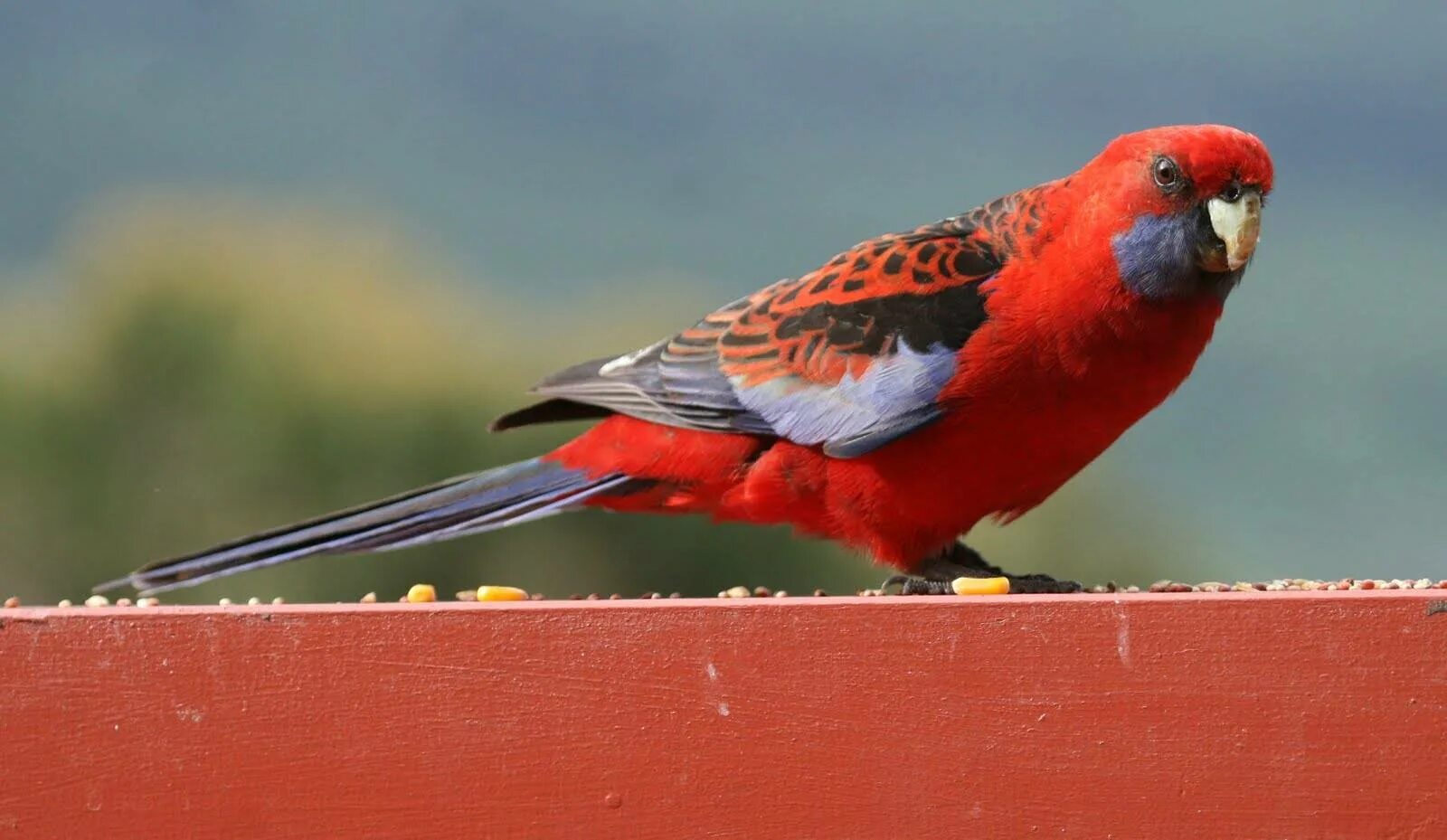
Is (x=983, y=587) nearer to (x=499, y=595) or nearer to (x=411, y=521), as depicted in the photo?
(x=499, y=595)

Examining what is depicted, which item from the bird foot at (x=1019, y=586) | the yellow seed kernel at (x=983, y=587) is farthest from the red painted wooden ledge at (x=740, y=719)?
the bird foot at (x=1019, y=586)

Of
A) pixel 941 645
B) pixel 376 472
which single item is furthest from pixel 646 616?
pixel 376 472

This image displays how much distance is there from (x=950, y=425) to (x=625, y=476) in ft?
2.12

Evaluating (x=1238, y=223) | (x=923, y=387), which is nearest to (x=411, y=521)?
(x=923, y=387)

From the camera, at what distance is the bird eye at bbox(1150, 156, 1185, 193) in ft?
7.81

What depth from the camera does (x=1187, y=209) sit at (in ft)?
7.80

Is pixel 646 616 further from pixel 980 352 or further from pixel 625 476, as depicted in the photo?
pixel 625 476

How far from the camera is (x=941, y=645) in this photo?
145 centimetres

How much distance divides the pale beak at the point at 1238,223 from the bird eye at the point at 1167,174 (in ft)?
0.19

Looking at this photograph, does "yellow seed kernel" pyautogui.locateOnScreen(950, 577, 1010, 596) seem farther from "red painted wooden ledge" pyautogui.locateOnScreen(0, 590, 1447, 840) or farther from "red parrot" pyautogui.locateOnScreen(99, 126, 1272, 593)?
"red painted wooden ledge" pyautogui.locateOnScreen(0, 590, 1447, 840)

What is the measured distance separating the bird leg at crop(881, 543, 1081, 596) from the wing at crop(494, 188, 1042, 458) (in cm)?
25

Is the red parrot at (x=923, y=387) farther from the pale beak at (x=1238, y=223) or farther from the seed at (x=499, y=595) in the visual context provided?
the seed at (x=499, y=595)

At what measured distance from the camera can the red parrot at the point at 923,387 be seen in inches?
93.7

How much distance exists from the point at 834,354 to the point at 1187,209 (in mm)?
640
